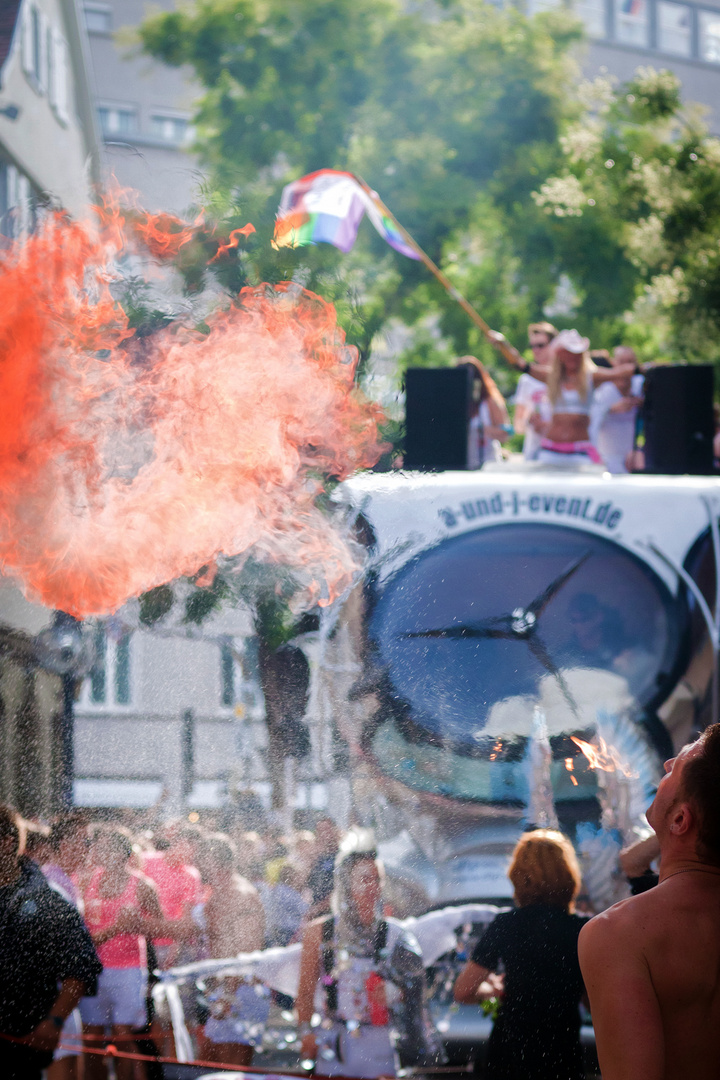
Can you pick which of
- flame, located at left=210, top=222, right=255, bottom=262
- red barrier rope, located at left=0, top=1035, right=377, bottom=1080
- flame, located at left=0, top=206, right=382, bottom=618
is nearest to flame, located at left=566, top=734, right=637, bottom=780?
flame, located at left=0, top=206, right=382, bottom=618

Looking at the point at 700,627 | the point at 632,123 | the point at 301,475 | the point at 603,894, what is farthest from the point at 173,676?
the point at 632,123

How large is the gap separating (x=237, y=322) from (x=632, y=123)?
31.7ft

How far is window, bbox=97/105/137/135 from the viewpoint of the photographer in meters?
16.9

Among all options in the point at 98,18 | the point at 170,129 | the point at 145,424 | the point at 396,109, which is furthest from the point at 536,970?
the point at 98,18

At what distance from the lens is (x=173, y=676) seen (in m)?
3.66

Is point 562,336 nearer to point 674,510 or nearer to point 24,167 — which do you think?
point 674,510

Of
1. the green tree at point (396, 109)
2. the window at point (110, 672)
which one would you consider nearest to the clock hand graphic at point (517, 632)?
the window at point (110, 672)

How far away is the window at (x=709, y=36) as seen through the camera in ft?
69.3

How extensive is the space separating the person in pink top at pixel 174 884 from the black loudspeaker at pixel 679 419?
3079 mm

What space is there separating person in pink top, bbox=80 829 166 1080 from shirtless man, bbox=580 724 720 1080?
211 centimetres

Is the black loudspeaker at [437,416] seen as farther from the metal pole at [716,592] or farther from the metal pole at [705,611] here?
the metal pole at [716,592]

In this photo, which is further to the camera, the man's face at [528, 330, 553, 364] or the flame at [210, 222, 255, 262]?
the man's face at [528, 330, 553, 364]

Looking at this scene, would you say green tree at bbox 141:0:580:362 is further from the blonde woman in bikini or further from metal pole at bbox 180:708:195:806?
metal pole at bbox 180:708:195:806

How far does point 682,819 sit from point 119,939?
7.61ft
